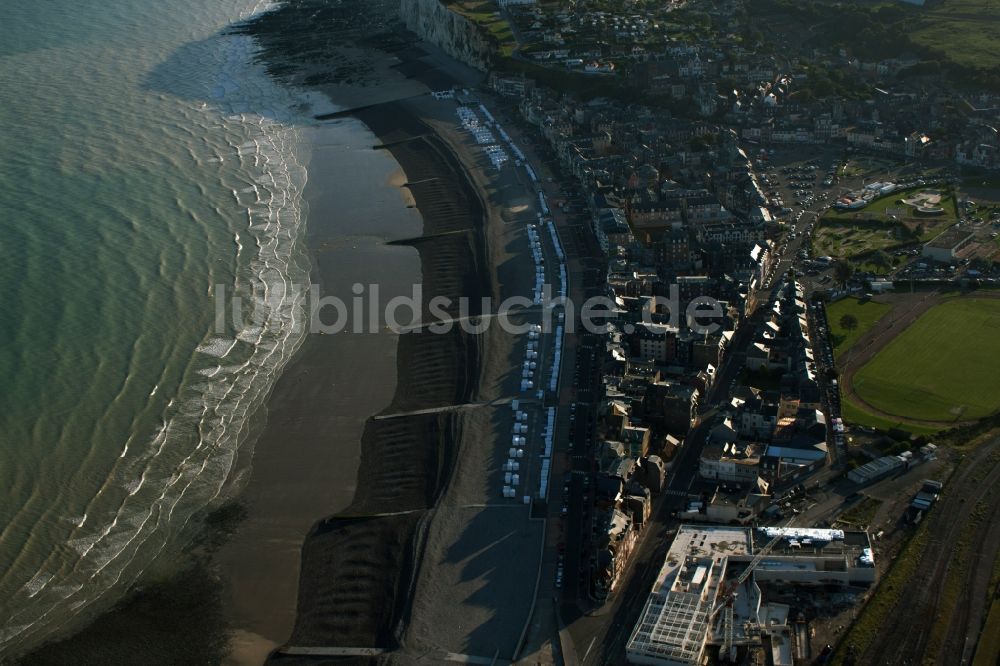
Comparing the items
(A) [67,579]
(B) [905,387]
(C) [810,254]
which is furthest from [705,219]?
(A) [67,579]

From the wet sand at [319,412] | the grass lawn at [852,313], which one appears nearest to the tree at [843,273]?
the grass lawn at [852,313]

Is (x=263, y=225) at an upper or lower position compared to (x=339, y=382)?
upper

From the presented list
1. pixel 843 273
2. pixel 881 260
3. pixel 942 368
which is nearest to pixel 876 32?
pixel 881 260

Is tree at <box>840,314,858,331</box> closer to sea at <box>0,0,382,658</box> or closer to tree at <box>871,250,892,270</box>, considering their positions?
tree at <box>871,250,892,270</box>

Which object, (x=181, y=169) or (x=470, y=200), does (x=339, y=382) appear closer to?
(x=470, y=200)

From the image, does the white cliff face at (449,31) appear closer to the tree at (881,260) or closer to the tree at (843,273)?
the tree at (881,260)
